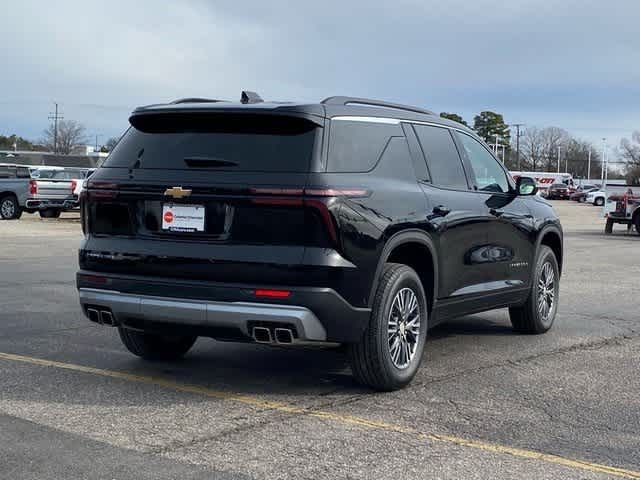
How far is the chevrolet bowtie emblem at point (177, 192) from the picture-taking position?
5.67 meters

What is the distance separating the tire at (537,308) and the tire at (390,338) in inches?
91.7

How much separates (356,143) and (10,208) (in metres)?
26.0

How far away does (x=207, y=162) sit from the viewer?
18.9 feet

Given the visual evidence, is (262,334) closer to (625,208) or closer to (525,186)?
(525,186)

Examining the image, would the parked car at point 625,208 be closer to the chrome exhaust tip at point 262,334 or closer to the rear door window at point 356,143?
the rear door window at point 356,143

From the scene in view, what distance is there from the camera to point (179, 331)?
Answer: 18.8 feet

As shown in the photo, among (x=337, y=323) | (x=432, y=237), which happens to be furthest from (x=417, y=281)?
(x=337, y=323)

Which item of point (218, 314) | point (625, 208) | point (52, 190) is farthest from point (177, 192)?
point (52, 190)

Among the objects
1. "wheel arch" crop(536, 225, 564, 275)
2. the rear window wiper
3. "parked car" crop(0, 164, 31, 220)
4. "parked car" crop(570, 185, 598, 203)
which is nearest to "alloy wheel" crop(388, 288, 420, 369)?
the rear window wiper

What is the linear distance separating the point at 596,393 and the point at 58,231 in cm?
1975

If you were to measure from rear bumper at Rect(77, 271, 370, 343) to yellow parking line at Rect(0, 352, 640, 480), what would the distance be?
429 millimetres

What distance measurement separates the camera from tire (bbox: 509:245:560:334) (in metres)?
8.34

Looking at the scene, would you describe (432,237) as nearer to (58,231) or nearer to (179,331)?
(179,331)

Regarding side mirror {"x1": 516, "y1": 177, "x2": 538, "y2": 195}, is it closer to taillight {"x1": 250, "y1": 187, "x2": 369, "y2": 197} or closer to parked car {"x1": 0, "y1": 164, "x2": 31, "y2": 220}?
taillight {"x1": 250, "y1": 187, "x2": 369, "y2": 197}
